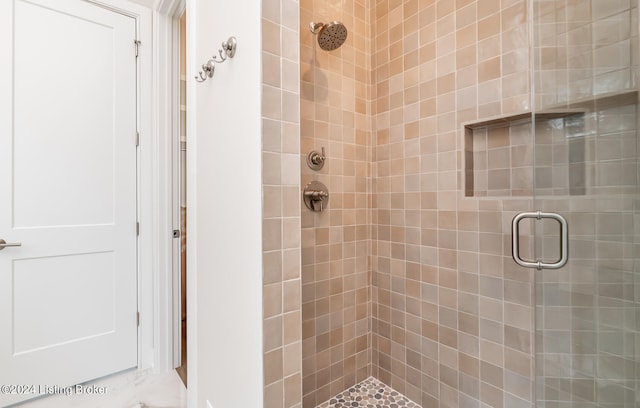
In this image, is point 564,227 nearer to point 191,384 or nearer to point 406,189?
point 406,189

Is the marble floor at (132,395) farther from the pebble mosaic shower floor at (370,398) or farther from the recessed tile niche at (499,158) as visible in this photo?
the recessed tile niche at (499,158)

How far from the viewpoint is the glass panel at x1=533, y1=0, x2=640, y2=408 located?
0.77 metres

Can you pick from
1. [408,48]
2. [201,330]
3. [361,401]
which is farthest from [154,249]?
[408,48]

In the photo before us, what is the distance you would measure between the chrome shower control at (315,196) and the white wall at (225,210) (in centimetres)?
52

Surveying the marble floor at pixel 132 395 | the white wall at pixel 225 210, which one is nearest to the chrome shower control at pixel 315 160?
the white wall at pixel 225 210

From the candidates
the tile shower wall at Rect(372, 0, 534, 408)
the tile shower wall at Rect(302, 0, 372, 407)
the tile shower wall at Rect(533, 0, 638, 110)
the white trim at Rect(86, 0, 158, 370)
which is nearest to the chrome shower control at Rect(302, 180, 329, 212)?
the tile shower wall at Rect(302, 0, 372, 407)

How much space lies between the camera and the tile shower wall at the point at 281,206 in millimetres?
791

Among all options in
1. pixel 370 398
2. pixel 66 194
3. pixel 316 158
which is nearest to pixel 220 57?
pixel 316 158

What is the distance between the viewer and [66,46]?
167 cm

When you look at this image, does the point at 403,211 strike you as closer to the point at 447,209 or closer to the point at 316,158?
the point at 447,209

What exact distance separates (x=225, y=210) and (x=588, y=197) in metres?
1.14

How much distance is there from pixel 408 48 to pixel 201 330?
5.74 feet

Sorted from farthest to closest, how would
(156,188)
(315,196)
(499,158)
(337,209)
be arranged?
(156,188) → (337,209) → (315,196) → (499,158)

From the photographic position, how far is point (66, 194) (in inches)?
65.7
